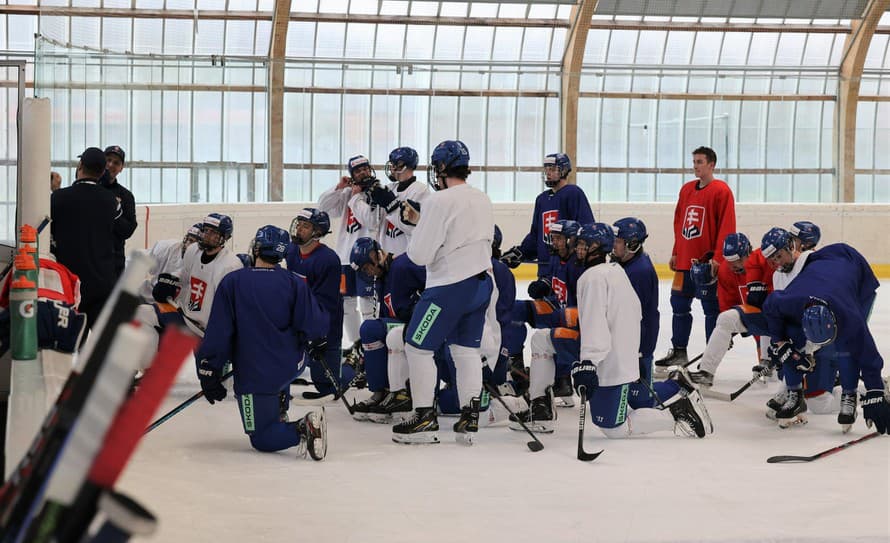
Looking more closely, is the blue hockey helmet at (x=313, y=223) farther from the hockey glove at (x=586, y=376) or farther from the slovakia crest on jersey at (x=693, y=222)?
the slovakia crest on jersey at (x=693, y=222)

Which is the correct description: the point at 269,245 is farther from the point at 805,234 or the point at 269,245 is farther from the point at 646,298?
the point at 805,234

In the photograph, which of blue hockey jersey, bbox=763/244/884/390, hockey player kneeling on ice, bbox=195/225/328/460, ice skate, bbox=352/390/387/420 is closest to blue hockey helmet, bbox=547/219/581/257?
blue hockey jersey, bbox=763/244/884/390

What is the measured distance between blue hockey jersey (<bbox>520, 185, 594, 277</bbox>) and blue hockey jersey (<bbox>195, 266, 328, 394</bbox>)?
2.43 m

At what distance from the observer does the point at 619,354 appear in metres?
5.23

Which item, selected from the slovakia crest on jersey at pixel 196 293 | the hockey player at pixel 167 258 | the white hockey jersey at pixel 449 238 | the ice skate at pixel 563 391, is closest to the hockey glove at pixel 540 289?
the ice skate at pixel 563 391

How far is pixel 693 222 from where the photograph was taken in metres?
7.80

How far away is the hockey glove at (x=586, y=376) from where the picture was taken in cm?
500

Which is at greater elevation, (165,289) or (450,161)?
(450,161)

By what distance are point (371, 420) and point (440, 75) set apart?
37.7 feet

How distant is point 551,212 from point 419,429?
2.35 metres

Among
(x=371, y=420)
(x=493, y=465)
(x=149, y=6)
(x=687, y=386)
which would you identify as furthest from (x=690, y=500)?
(x=149, y=6)

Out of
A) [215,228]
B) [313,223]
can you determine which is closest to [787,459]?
[313,223]

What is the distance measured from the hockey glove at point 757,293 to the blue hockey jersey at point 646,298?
95 cm

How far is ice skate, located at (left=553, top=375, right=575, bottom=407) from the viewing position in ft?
20.8
